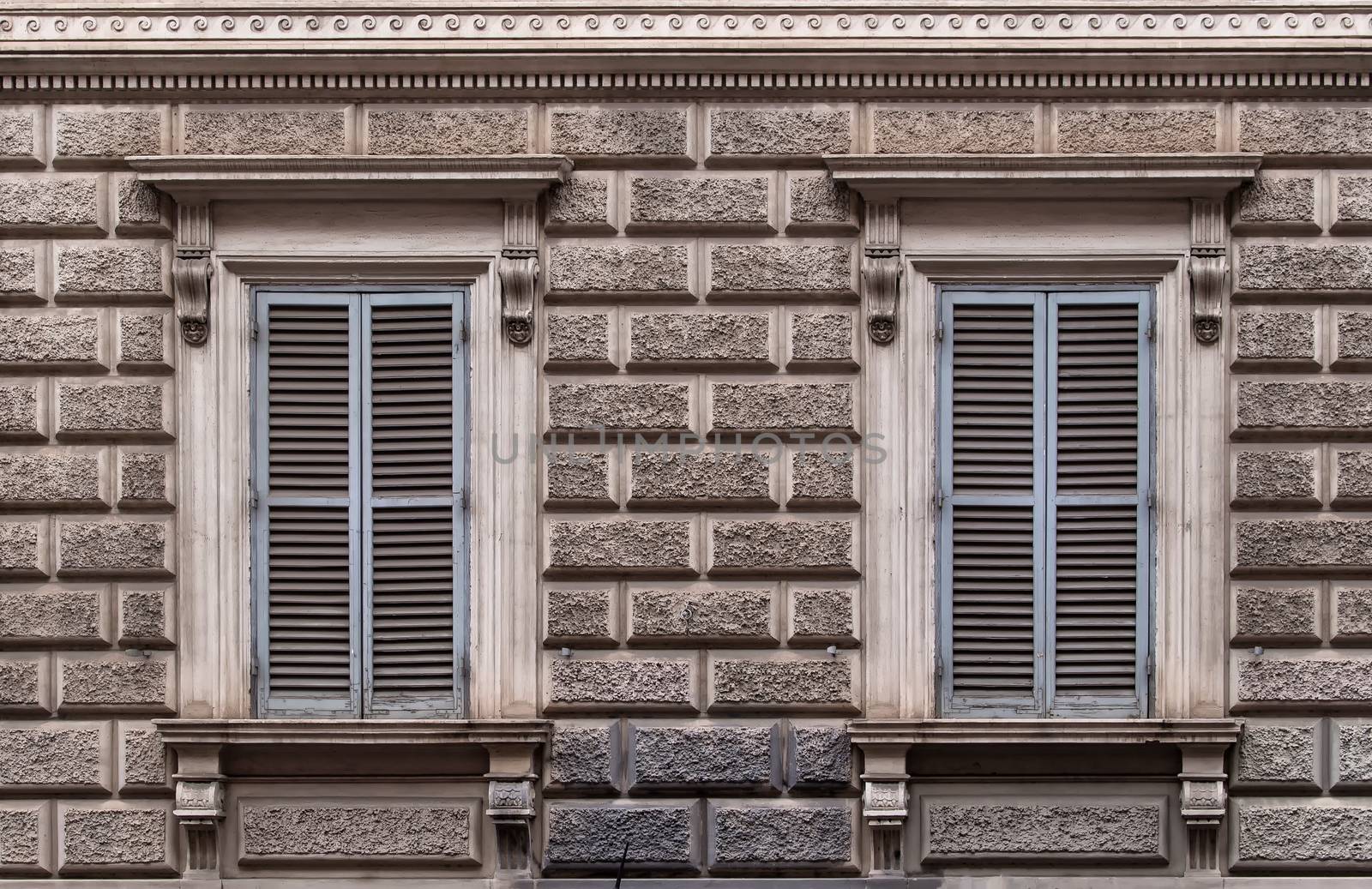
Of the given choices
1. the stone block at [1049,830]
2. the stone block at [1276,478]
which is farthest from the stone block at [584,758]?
the stone block at [1276,478]

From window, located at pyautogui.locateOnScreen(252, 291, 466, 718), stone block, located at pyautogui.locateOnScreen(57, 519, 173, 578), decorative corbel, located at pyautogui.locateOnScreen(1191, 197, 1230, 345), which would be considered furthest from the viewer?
window, located at pyautogui.locateOnScreen(252, 291, 466, 718)

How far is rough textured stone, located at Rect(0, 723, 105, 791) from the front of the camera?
8.46 metres

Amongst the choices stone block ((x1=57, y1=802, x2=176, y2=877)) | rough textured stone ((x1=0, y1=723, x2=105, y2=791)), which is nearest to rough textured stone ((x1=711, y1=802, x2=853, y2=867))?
stone block ((x1=57, y1=802, x2=176, y2=877))

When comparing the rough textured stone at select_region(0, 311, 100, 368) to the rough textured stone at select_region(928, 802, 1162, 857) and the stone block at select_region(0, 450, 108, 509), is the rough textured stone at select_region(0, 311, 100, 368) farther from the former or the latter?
the rough textured stone at select_region(928, 802, 1162, 857)

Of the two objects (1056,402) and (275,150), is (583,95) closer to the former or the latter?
(275,150)

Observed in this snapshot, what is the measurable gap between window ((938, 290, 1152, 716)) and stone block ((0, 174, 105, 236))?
5.20 metres

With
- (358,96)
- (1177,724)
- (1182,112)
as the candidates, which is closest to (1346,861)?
(1177,724)

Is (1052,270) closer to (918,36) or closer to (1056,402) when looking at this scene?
(1056,402)

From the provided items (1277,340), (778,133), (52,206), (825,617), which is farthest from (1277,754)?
(52,206)

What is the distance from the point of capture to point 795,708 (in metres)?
8.43

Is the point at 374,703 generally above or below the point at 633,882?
above

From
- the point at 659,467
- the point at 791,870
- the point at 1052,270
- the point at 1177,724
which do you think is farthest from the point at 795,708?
the point at 1052,270

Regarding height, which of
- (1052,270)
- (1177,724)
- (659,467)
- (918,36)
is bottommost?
(1177,724)

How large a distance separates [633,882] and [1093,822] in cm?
278
